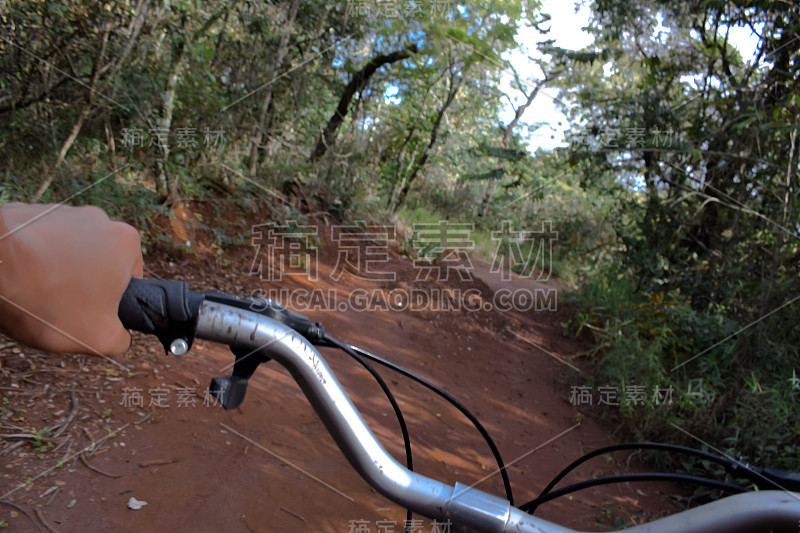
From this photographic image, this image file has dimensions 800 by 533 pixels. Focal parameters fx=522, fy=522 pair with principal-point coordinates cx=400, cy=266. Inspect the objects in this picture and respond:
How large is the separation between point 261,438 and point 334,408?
8.62 ft

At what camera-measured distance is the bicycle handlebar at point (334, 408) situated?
86cm

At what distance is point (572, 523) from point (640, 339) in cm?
269

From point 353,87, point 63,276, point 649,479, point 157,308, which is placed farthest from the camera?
point 353,87

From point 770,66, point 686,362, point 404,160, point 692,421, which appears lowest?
point 692,421

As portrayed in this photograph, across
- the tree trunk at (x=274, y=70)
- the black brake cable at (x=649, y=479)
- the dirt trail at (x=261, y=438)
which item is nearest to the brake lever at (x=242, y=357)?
the black brake cable at (x=649, y=479)

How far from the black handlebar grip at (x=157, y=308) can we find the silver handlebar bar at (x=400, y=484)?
0.04 meters

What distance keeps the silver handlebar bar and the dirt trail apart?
1964mm

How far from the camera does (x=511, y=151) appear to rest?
24.4 ft

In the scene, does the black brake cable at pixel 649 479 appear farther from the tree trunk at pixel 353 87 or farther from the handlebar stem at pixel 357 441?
the tree trunk at pixel 353 87

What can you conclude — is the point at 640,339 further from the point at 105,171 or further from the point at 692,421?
the point at 105,171

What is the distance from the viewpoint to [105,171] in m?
5.05

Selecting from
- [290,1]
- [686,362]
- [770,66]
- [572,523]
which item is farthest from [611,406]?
[290,1]
